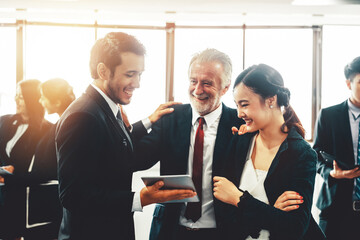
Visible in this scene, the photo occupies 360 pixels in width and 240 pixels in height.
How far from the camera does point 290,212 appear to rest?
135 centimetres

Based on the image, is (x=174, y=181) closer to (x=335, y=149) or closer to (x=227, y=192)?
(x=227, y=192)

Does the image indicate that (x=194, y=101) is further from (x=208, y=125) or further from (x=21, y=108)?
(x=21, y=108)

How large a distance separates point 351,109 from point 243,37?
10.1ft

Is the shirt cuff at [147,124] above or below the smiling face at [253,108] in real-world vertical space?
below

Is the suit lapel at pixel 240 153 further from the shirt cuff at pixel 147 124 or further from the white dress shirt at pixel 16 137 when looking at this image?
the white dress shirt at pixel 16 137

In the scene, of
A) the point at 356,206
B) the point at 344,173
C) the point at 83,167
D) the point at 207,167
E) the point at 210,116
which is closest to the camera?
the point at 83,167

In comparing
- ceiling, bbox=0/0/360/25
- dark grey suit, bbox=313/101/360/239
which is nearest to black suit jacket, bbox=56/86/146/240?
dark grey suit, bbox=313/101/360/239

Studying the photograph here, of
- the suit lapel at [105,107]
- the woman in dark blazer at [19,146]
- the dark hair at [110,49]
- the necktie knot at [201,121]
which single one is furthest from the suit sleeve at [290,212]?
the woman in dark blazer at [19,146]

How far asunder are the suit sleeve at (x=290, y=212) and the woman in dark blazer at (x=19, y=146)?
201 centimetres

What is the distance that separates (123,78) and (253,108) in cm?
67

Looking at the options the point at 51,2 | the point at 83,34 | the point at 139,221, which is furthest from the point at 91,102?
the point at 83,34

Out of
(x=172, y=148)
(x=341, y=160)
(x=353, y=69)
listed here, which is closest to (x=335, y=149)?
(x=341, y=160)

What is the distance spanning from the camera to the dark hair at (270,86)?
1545 mm

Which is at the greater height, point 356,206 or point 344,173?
point 344,173
